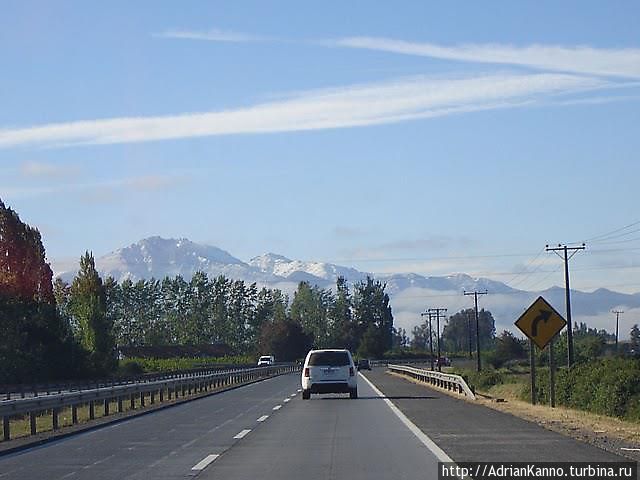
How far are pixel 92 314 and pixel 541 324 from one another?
7601 cm

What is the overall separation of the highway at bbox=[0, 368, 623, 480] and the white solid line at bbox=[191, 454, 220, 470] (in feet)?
0.05

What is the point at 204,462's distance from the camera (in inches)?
727

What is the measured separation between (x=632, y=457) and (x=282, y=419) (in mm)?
13227

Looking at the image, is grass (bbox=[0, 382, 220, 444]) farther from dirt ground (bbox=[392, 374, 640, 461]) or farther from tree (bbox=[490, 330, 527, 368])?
tree (bbox=[490, 330, 527, 368])

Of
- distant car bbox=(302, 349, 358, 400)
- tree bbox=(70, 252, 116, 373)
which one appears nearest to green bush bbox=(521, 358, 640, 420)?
distant car bbox=(302, 349, 358, 400)

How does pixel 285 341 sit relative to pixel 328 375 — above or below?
below

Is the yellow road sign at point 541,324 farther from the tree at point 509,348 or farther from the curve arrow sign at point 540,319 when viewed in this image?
the tree at point 509,348

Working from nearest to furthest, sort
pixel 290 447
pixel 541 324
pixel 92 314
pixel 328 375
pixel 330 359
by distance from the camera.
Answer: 1. pixel 290 447
2. pixel 541 324
3. pixel 328 375
4. pixel 330 359
5. pixel 92 314

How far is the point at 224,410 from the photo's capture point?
35312mm

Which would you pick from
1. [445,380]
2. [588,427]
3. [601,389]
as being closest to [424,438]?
[588,427]

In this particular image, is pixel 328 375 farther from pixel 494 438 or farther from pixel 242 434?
pixel 494 438

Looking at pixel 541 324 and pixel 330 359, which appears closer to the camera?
pixel 541 324

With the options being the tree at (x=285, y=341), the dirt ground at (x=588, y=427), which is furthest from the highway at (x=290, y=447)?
the tree at (x=285, y=341)

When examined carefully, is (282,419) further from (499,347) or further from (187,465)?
(499,347)
